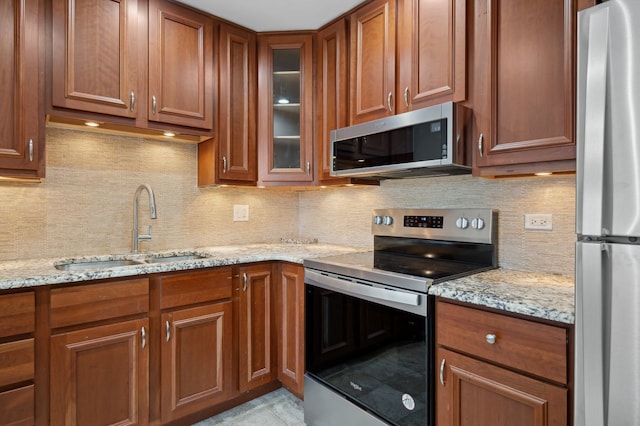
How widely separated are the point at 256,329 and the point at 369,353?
77cm

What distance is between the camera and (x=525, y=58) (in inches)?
56.5

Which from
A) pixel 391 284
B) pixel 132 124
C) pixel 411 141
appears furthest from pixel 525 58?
pixel 132 124

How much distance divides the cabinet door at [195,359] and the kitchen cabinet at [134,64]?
1079mm

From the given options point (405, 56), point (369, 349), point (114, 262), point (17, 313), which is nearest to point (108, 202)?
point (114, 262)

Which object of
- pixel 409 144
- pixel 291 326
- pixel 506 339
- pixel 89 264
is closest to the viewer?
pixel 506 339

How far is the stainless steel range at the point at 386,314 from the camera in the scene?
146 cm

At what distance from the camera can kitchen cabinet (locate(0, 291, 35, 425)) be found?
142 cm

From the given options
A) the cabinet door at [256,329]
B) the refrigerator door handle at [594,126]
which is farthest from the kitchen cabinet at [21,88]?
the refrigerator door handle at [594,126]

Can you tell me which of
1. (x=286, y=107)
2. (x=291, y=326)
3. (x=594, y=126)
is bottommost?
(x=291, y=326)

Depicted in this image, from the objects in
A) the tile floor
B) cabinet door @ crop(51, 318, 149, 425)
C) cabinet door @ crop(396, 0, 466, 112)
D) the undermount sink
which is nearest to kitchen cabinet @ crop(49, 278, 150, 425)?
cabinet door @ crop(51, 318, 149, 425)

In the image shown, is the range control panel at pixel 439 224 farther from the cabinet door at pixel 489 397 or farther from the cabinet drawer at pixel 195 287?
the cabinet drawer at pixel 195 287

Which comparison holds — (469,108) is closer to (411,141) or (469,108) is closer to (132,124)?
(411,141)

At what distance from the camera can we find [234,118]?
2340mm

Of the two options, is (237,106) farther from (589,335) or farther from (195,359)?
(589,335)
